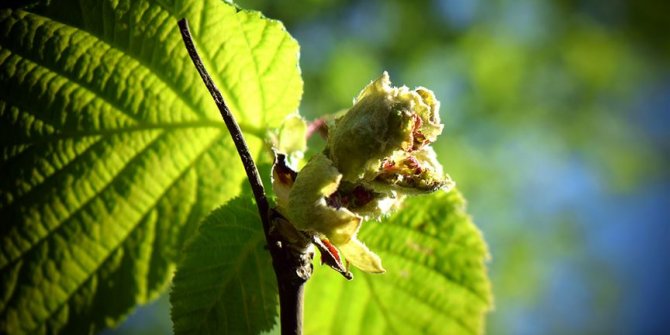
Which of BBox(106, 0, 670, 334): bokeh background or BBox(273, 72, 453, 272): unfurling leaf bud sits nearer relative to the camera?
BBox(273, 72, 453, 272): unfurling leaf bud

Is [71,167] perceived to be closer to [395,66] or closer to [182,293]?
[182,293]

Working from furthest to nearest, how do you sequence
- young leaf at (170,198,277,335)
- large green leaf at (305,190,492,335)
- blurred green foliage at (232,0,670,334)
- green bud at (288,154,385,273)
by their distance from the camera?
blurred green foliage at (232,0,670,334)
large green leaf at (305,190,492,335)
young leaf at (170,198,277,335)
green bud at (288,154,385,273)

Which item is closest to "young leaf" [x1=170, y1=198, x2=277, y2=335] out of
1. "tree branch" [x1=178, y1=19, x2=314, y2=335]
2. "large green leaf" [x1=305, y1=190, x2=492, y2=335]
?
"tree branch" [x1=178, y1=19, x2=314, y2=335]

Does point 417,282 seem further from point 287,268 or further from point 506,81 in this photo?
point 506,81

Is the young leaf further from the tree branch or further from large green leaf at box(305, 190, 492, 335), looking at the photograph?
large green leaf at box(305, 190, 492, 335)

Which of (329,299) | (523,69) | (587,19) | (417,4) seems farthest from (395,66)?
(329,299)

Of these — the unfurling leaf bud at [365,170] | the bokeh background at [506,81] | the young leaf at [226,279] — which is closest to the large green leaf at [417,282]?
the young leaf at [226,279]
